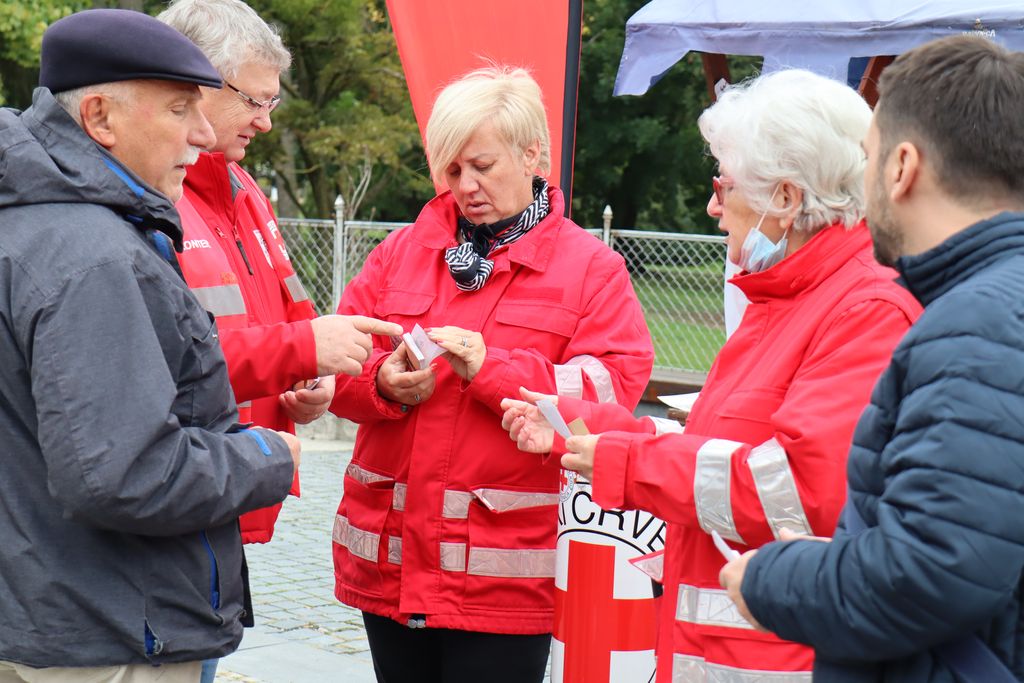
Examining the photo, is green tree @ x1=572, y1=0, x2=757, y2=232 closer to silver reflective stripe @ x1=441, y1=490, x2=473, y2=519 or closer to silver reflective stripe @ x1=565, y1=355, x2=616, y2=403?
silver reflective stripe @ x1=565, y1=355, x2=616, y2=403

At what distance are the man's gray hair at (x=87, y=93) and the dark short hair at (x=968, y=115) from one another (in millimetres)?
1363

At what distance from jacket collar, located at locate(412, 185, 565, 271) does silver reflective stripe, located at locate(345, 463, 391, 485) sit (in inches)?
24.8

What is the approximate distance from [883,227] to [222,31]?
6.32 ft

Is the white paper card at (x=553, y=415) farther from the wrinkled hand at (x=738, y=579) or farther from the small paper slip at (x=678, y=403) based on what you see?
the small paper slip at (x=678, y=403)

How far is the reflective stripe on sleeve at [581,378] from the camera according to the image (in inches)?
117

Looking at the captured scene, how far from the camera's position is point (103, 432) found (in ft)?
6.42

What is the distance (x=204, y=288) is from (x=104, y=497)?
1.00m

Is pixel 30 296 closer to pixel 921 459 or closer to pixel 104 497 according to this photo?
pixel 104 497

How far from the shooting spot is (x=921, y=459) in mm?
1488

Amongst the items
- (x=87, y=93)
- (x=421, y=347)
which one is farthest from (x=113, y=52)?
(x=421, y=347)

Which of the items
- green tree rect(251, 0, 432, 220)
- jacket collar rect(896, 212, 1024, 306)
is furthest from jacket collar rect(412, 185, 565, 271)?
green tree rect(251, 0, 432, 220)

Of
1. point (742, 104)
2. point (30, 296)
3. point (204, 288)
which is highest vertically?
point (742, 104)

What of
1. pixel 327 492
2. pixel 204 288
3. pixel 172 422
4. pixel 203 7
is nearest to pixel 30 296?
pixel 172 422

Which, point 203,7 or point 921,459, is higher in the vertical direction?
point 203,7
